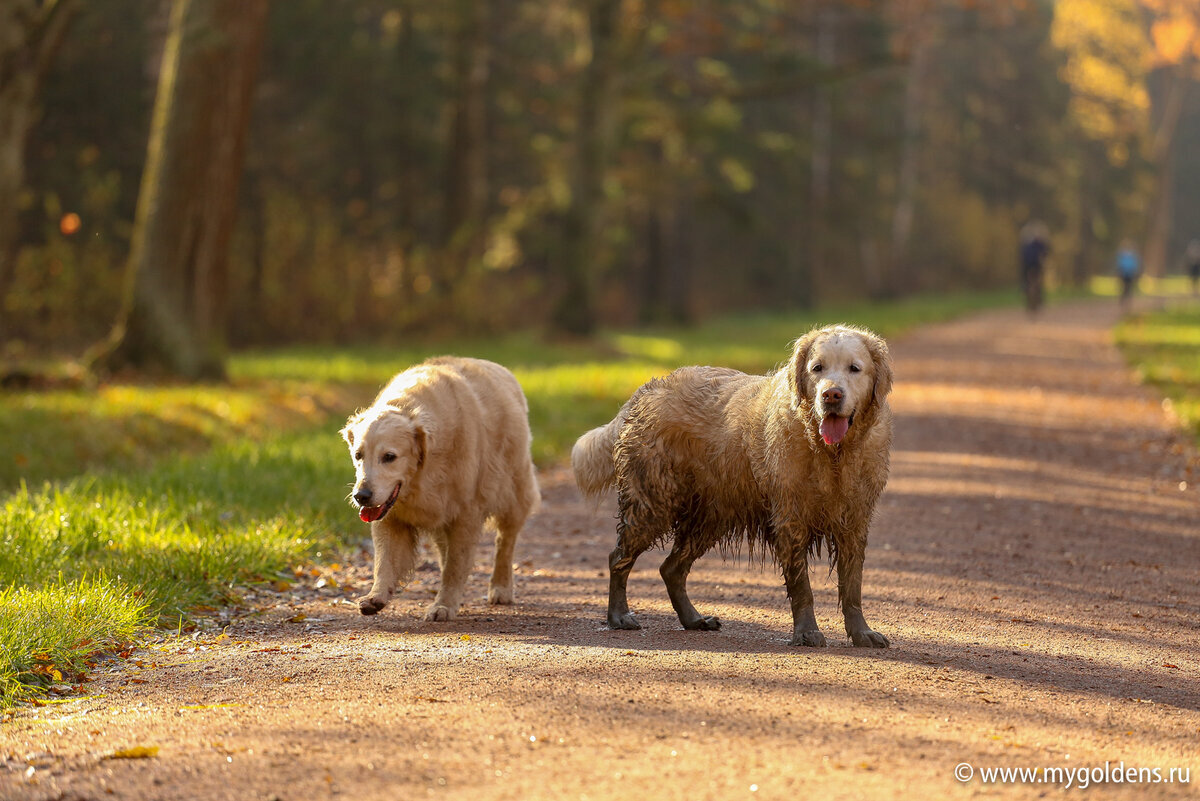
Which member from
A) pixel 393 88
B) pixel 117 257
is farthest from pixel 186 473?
pixel 393 88

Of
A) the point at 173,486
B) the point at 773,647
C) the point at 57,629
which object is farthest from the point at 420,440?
the point at 173,486

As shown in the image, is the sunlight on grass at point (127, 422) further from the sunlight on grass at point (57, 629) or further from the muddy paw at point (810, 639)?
the muddy paw at point (810, 639)

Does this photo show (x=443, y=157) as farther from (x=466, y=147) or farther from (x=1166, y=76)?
(x=1166, y=76)

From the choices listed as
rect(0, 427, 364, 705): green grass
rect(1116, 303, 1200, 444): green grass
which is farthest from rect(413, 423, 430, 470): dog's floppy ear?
rect(1116, 303, 1200, 444): green grass

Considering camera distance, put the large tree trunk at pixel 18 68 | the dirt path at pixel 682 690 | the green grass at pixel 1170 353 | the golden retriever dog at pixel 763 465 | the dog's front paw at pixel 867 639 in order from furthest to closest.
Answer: the green grass at pixel 1170 353 → the large tree trunk at pixel 18 68 → the dog's front paw at pixel 867 639 → the golden retriever dog at pixel 763 465 → the dirt path at pixel 682 690

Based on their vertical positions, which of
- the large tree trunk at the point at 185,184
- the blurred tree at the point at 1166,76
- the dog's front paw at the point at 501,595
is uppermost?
the blurred tree at the point at 1166,76

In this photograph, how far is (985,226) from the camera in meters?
68.2

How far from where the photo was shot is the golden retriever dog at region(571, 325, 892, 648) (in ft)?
20.5

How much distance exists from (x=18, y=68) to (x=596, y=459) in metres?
9.53

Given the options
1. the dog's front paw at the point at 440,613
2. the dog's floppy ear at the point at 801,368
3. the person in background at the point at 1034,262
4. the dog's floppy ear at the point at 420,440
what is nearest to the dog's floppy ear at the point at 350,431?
the dog's floppy ear at the point at 420,440

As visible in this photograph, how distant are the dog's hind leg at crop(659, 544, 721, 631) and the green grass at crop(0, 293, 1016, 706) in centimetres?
275

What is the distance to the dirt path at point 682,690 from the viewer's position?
447cm

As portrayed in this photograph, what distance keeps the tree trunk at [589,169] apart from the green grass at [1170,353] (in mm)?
10968

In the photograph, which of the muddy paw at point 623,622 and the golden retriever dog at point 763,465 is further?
the muddy paw at point 623,622
